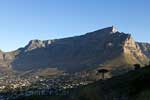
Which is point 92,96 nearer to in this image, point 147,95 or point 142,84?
point 147,95

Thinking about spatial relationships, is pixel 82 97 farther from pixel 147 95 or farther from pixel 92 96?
pixel 147 95

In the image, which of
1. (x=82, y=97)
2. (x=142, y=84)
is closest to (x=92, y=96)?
(x=82, y=97)

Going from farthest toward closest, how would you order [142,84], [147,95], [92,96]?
[142,84] < [92,96] < [147,95]

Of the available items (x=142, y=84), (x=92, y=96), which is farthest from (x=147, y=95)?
(x=142, y=84)

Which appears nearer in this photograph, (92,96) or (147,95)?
(147,95)

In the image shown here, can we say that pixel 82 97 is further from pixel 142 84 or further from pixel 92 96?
pixel 142 84

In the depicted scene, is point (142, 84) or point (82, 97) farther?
point (142, 84)

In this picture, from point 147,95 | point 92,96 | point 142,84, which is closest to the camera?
point 147,95

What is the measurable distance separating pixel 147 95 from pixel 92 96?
21.5m

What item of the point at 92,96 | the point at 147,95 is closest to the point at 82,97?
the point at 92,96

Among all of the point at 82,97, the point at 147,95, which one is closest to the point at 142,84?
the point at 82,97

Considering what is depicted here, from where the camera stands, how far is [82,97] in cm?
9838

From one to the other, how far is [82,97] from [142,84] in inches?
1471

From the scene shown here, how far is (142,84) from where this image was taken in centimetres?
13000
